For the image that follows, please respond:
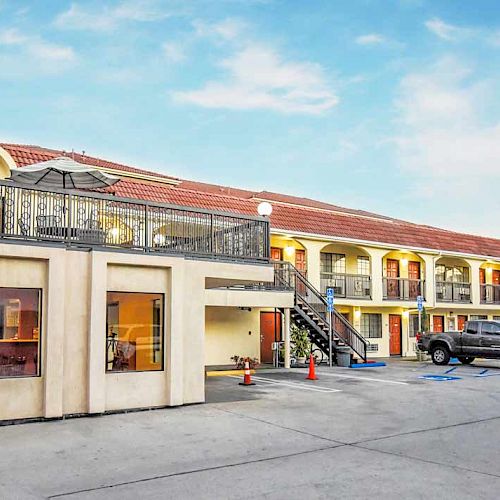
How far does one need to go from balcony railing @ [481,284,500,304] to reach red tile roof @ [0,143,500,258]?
1827 mm

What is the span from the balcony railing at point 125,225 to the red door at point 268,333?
10.8m

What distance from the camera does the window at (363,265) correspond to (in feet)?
98.0

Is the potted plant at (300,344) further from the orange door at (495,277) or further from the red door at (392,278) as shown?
the orange door at (495,277)

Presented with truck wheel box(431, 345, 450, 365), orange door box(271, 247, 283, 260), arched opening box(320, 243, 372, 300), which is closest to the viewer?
truck wheel box(431, 345, 450, 365)

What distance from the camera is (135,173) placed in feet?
77.1

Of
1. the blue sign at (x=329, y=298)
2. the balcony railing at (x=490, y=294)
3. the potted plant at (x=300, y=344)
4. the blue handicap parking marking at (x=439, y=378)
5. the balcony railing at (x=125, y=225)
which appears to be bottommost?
the blue handicap parking marking at (x=439, y=378)

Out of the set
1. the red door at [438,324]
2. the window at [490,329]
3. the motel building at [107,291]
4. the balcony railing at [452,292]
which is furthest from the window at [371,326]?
the motel building at [107,291]

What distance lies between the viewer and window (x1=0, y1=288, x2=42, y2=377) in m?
10.9

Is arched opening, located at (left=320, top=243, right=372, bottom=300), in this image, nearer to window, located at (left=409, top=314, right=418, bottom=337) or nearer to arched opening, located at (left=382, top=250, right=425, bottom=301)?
arched opening, located at (left=382, top=250, right=425, bottom=301)

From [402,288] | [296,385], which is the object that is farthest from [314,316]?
[402,288]

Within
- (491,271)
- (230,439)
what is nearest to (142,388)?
(230,439)

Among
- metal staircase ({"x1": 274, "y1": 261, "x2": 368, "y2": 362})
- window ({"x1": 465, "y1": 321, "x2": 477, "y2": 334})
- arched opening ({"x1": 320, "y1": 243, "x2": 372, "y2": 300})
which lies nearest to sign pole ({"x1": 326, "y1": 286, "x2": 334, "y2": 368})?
metal staircase ({"x1": 274, "y1": 261, "x2": 368, "y2": 362})

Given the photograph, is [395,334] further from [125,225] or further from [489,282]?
[125,225]

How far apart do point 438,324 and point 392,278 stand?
19.3ft
